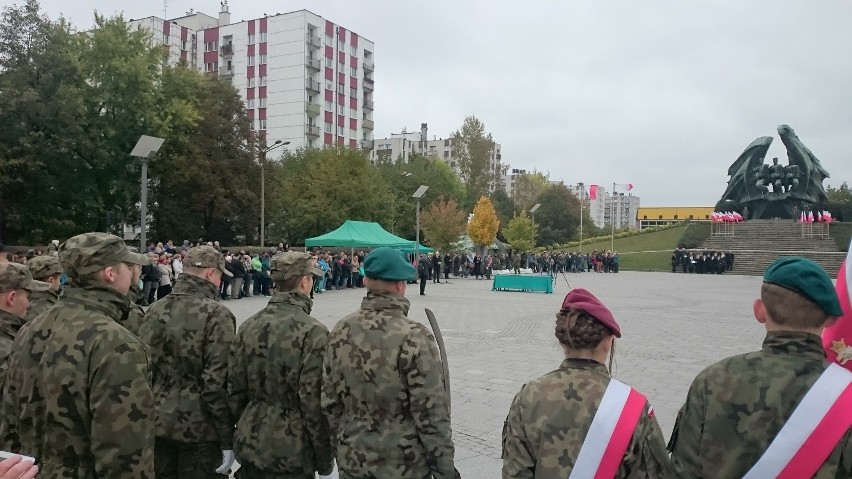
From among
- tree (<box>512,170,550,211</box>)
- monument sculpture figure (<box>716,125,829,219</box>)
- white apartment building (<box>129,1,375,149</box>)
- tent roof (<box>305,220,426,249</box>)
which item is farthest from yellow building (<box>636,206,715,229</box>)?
tent roof (<box>305,220,426,249</box>)

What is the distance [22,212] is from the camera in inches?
1282

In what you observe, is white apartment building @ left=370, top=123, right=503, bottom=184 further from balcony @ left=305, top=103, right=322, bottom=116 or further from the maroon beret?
the maroon beret

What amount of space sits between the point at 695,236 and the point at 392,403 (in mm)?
64055

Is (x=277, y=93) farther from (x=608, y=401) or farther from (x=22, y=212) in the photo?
(x=608, y=401)

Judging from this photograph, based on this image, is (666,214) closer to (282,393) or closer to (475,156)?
(475,156)

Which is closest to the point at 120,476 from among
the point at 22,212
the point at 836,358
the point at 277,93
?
the point at 836,358

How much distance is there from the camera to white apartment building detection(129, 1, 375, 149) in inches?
2731

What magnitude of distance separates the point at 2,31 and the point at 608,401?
38713 millimetres

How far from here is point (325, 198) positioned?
4838 cm

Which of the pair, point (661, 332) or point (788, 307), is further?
point (661, 332)

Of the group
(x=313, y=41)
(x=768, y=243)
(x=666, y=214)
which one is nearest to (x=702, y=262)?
(x=768, y=243)

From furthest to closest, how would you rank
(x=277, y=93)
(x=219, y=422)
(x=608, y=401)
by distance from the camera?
(x=277, y=93) < (x=219, y=422) < (x=608, y=401)

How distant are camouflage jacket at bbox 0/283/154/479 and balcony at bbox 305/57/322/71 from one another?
69387 mm

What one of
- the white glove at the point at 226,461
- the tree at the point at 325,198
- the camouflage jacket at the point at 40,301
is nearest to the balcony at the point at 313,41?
the tree at the point at 325,198
